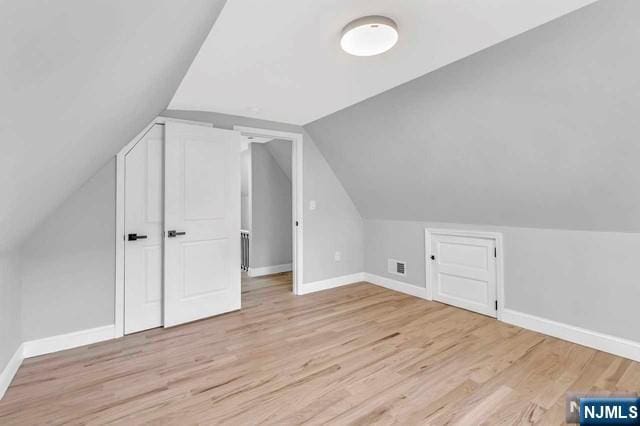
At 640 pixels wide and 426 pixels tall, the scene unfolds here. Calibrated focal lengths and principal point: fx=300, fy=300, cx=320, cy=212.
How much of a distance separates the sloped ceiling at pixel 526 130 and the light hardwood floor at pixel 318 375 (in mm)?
1152

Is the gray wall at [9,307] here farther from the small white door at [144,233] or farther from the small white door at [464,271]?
the small white door at [464,271]

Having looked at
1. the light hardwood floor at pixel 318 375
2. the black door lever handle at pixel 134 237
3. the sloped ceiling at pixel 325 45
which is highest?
the sloped ceiling at pixel 325 45

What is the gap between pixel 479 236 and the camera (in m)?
3.20

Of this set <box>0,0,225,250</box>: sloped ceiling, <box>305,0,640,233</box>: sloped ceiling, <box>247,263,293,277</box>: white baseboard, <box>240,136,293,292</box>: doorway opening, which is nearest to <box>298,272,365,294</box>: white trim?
<box>240,136,293,292</box>: doorway opening

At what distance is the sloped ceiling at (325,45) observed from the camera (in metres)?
1.57

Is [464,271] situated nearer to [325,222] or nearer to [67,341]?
[325,222]

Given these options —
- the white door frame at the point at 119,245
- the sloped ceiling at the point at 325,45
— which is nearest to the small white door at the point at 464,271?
the sloped ceiling at the point at 325,45

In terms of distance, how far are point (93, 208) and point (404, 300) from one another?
3.35 m

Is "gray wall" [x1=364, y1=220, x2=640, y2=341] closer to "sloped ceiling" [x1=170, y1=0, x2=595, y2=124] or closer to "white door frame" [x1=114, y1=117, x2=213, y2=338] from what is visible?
"sloped ceiling" [x1=170, y1=0, x2=595, y2=124]

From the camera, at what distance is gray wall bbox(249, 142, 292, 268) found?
16.2 ft

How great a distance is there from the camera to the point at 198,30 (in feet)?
5.09

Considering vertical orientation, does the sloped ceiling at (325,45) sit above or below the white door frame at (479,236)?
above

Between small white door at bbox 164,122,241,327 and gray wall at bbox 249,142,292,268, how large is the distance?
1614 millimetres

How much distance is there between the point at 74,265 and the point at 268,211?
9.28 feet
